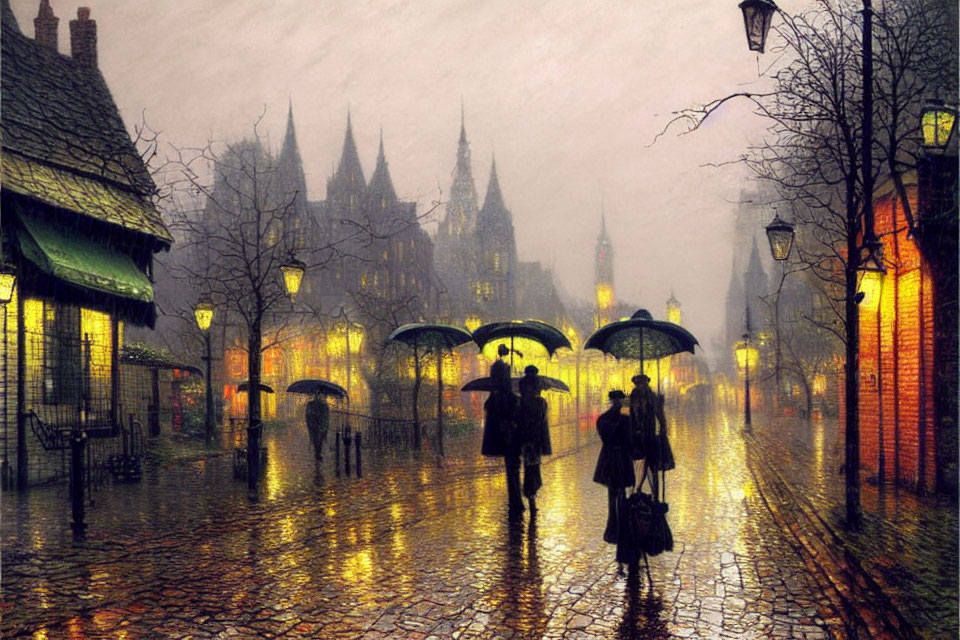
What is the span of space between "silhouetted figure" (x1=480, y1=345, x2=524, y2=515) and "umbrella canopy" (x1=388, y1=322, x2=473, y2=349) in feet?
22.8

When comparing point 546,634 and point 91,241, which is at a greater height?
point 91,241

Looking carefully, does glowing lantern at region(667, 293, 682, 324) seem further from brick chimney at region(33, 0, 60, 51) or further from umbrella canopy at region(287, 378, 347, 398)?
brick chimney at region(33, 0, 60, 51)

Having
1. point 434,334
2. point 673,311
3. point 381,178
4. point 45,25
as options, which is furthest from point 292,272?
point 673,311

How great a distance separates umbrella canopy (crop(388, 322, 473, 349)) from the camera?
60.1ft

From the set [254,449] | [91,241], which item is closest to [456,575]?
[254,449]

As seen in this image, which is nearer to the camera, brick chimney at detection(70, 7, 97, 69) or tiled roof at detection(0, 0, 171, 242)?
tiled roof at detection(0, 0, 171, 242)

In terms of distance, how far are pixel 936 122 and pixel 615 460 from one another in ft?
22.8

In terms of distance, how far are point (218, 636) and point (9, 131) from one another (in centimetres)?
1276

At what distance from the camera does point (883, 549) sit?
8.34 meters

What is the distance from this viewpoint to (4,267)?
12109 mm

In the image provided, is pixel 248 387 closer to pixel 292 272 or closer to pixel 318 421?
pixel 292 272

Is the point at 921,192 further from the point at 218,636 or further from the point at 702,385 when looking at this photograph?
the point at 702,385

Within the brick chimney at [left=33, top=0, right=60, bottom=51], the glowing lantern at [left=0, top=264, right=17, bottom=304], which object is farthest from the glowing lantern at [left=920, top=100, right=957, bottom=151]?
the brick chimney at [left=33, top=0, right=60, bottom=51]

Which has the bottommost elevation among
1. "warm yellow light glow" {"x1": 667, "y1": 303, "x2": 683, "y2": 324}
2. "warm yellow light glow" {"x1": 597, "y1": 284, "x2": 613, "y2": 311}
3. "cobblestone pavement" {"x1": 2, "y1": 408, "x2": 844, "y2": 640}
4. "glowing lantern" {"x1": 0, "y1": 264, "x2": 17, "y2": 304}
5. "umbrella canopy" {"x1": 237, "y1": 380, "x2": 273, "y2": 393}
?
"cobblestone pavement" {"x1": 2, "y1": 408, "x2": 844, "y2": 640}
